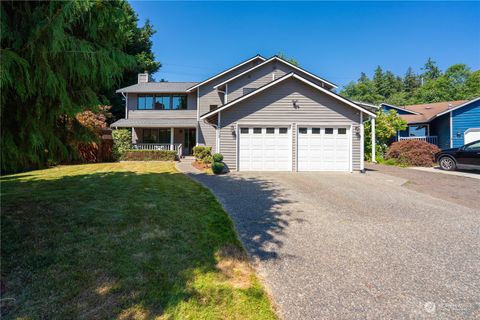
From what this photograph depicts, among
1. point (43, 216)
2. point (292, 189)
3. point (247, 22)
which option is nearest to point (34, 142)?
point (43, 216)

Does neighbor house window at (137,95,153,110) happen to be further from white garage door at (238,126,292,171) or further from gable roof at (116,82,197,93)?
white garage door at (238,126,292,171)

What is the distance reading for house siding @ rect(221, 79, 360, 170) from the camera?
12031 millimetres

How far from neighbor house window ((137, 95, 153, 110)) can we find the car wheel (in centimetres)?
2223

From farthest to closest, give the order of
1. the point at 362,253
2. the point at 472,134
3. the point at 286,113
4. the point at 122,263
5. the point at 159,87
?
the point at 159,87 → the point at 472,134 → the point at 286,113 → the point at 362,253 → the point at 122,263

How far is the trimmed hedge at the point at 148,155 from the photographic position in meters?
18.2

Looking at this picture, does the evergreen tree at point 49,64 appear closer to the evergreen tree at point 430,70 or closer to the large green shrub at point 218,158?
the large green shrub at point 218,158

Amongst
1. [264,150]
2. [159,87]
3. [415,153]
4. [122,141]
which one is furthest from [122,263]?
[159,87]

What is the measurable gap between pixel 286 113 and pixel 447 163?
30.0 feet

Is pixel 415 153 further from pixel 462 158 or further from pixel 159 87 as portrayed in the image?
pixel 159 87

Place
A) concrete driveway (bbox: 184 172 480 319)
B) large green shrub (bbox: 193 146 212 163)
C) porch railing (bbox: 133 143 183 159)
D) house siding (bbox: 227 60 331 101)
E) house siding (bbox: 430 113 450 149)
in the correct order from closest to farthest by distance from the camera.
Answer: concrete driveway (bbox: 184 172 480 319) → large green shrub (bbox: 193 146 212 163) → house siding (bbox: 430 113 450 149) → house siding (bbox: 227 60 331 101) → porch railing (bbox: 133 143 183 159)

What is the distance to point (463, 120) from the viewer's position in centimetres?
1792

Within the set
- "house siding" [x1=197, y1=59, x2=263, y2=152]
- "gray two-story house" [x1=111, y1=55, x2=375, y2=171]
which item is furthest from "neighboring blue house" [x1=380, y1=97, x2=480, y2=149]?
"house siding" [x1=197, y1=59, x2=263, y2=152]

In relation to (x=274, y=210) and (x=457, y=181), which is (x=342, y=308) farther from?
(x=457, y=181)

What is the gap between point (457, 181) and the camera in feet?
31.9
